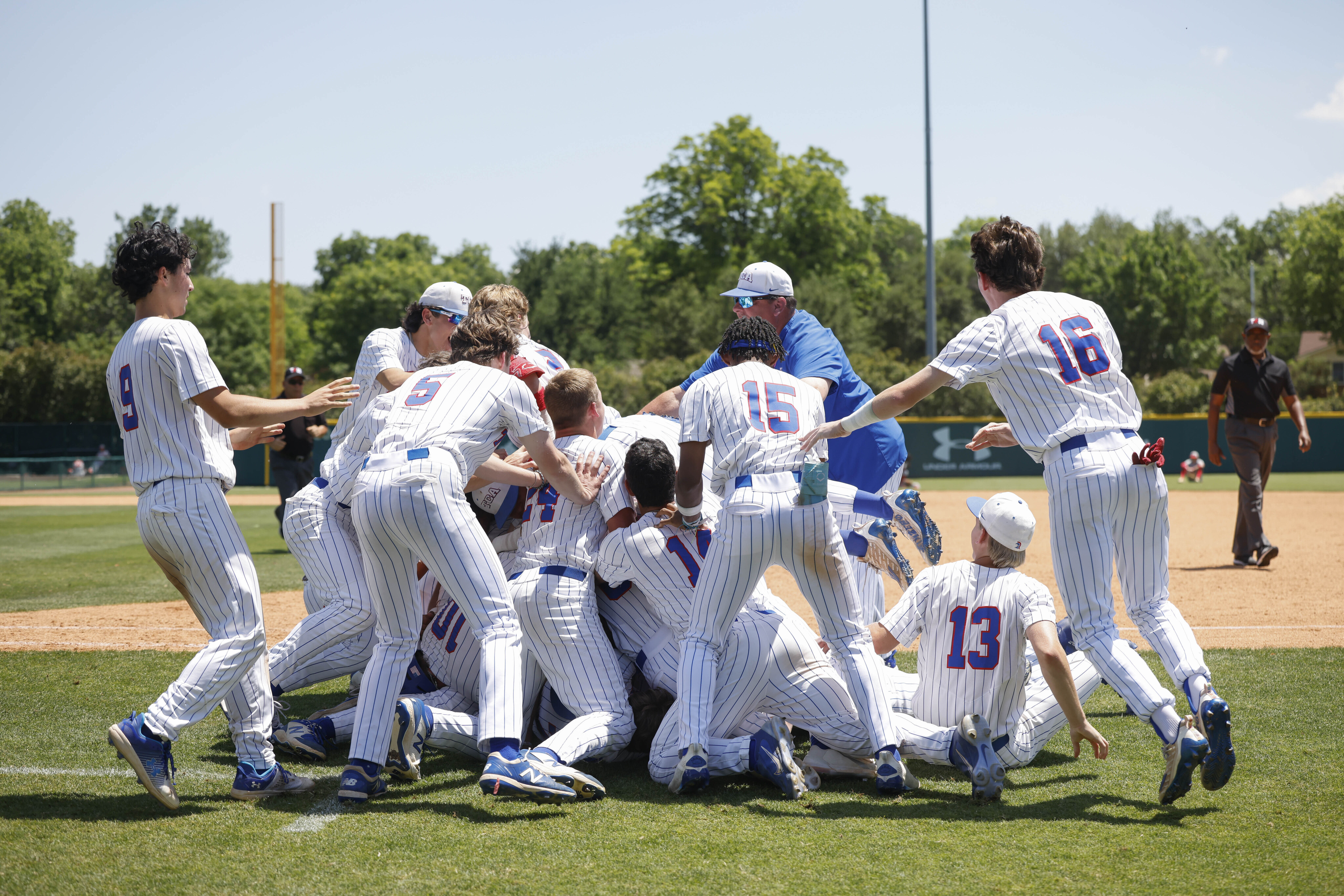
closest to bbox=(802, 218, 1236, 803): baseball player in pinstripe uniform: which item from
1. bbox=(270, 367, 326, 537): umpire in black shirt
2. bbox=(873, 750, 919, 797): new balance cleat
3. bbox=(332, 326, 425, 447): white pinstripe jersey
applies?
bbox=(873, 750, 919, 797): new balance cleat

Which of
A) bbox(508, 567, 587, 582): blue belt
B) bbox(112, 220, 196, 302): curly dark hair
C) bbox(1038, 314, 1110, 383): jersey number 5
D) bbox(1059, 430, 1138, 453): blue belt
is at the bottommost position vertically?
bbox(508, 567, 587, 582): blue belt

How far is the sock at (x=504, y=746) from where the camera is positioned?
12.9 feet

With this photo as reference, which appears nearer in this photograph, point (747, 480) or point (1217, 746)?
point (1217, 746)

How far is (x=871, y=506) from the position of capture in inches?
209

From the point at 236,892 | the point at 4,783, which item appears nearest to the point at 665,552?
the point at 236,892

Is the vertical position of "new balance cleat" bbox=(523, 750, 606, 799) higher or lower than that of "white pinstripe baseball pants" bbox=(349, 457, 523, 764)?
lower

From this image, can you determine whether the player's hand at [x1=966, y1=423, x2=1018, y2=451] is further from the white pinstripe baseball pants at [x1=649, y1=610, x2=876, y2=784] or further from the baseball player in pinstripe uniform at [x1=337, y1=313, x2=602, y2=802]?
the baseball player in pinstripe uniform at [x1=337, y1=313, x2=602, y2=802]

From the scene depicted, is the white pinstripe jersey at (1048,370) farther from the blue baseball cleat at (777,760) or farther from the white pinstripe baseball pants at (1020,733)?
the blue baseball cleat at (777,760)

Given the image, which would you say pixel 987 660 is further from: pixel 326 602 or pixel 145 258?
pixel 145 258

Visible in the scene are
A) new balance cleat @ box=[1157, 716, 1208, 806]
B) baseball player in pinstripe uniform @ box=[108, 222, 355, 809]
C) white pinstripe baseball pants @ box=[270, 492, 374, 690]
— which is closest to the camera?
new balance cleat @ box=[1157, 716, 1208, 806]

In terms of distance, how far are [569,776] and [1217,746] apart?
7.53 feet

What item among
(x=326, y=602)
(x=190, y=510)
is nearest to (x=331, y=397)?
(x=190, y=510)

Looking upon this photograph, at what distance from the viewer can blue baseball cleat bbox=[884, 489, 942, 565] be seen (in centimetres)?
576

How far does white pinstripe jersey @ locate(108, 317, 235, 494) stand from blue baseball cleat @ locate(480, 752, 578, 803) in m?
1.43
